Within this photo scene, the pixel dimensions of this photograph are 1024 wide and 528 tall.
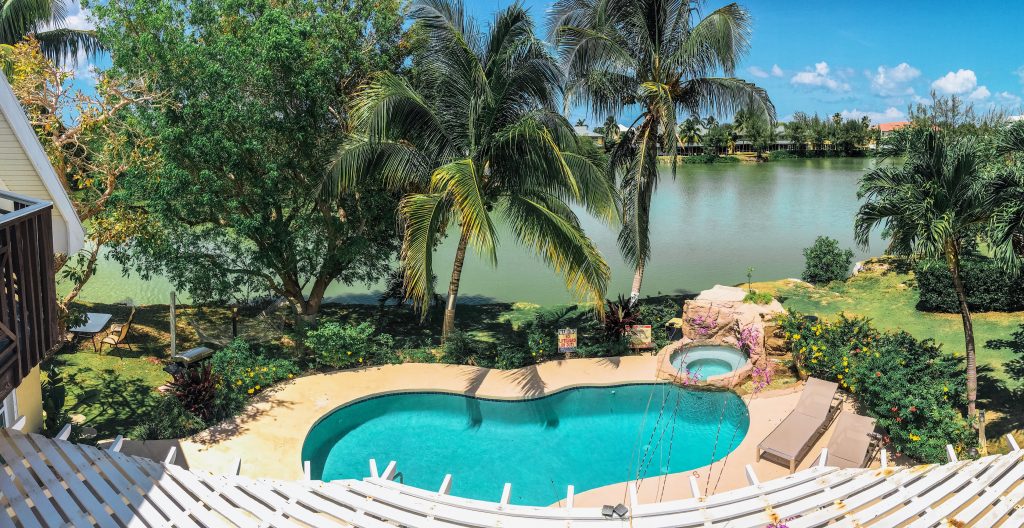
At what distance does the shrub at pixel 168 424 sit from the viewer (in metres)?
9.39

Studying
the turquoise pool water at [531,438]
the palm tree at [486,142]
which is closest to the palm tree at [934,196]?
the turquoise pool water at [531,438]

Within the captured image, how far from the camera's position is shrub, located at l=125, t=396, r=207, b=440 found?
939cm

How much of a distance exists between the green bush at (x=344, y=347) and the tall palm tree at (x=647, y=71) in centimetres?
573

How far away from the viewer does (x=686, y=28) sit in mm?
13859

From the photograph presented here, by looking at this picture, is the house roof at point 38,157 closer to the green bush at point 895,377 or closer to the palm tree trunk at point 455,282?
the palm tree trunk at point 455,282

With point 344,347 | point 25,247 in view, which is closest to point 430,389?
point 344,347

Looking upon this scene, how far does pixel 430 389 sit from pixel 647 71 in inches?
315

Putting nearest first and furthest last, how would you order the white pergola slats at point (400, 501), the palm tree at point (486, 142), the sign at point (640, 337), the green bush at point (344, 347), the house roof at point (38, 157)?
the white pergola slats at point (400, 501)
the house roof at point (38, 157)
the palm tree at point (486, 142)
the green bush at point (344, 347)
the sign at point (640, 337)

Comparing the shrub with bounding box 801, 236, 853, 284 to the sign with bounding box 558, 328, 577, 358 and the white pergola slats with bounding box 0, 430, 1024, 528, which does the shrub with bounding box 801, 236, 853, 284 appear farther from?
the white pergola slats with bounding box 0, 430, 1024, 528

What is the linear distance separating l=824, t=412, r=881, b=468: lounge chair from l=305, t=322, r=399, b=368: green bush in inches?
294

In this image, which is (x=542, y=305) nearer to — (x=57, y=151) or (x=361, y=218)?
(x=361, y=218)

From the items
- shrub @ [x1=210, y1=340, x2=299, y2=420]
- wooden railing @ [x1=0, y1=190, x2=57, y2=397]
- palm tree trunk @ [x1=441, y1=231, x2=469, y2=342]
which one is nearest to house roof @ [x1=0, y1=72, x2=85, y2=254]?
wooden railing @ [x1=0, y1=190, x2=57, y2=397]

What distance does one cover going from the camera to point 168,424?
31.1ft

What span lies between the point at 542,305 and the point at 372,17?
27.9 feet
